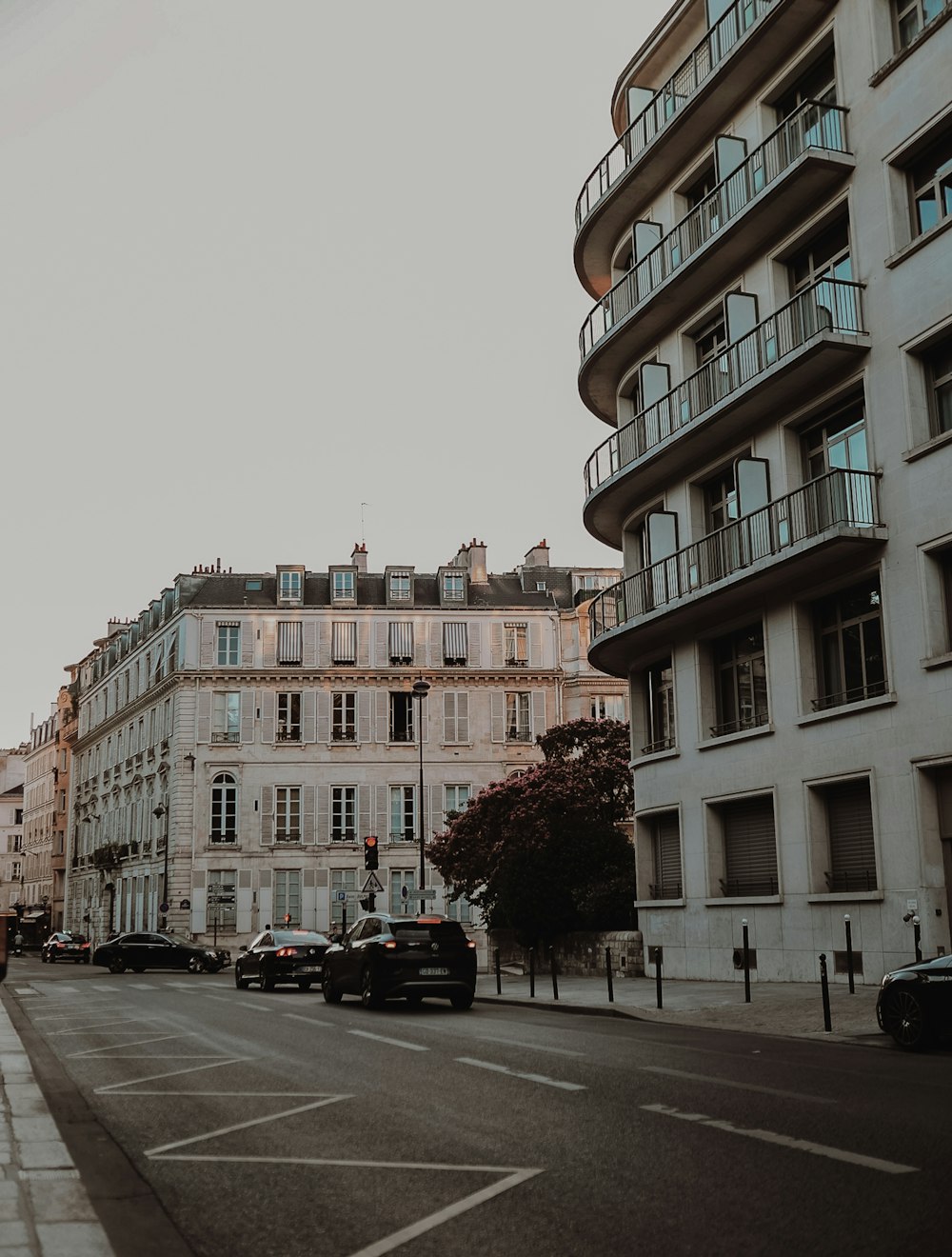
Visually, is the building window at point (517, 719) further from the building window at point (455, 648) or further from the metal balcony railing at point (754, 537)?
the metal balcony railing at point (754, 537)

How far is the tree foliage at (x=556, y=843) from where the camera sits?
33.7 metres

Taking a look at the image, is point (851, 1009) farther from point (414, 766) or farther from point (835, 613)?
point (414, 766)

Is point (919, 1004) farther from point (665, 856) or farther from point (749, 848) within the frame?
point (665, 856)

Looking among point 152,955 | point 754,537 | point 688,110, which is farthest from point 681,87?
point 152,955

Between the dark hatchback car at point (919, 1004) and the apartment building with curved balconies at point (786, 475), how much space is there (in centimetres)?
698

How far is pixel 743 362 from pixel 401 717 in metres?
41.8

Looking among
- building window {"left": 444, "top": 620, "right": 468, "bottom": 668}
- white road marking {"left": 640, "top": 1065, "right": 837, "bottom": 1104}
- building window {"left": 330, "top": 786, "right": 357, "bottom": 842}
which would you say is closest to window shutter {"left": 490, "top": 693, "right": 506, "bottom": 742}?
building window {"left": 444, "top": 620, "right": 468, "bottom": 668}

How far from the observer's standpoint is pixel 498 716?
6494 cm

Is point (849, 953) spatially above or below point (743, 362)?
below

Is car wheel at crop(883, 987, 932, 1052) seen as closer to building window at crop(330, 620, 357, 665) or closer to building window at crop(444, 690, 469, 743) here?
building window at crop(444, 690, 469, 743)

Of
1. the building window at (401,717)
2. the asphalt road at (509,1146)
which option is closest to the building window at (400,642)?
the building window at (401,717)

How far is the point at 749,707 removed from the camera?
25.6 metres

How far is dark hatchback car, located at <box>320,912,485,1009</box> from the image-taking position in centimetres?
2030

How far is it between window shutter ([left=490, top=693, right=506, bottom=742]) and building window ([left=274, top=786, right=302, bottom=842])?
971 centimetres
